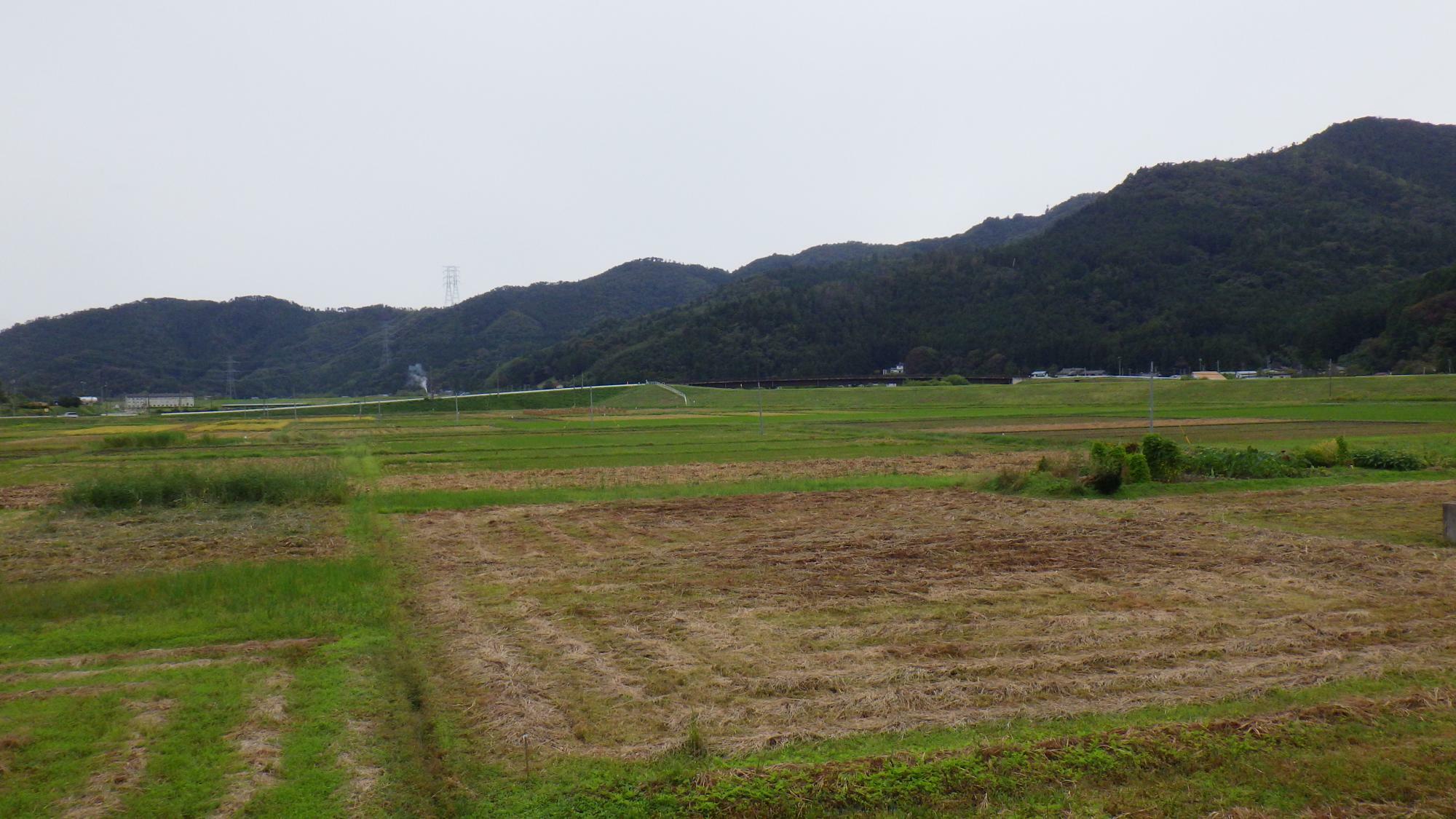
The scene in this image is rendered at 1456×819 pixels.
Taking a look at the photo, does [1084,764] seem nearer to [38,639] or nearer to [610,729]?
[610,729]

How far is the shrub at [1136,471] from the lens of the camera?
1872 centimetres

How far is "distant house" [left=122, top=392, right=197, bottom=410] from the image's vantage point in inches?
3535

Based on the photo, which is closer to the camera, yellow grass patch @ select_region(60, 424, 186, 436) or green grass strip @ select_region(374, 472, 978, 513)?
green grass strip @ select_region(374, 472, 978, 513)

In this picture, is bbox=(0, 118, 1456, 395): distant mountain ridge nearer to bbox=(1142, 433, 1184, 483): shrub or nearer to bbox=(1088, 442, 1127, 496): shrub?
bbox=(1142, 433, 1184, 483): shrub

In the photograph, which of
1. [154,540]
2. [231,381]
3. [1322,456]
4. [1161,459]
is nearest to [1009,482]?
[1161,459]

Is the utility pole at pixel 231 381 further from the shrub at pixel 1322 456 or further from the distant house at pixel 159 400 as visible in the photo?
the shrub at pixel 1322 456

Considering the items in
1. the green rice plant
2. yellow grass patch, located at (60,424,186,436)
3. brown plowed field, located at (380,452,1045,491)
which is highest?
the green rice plant

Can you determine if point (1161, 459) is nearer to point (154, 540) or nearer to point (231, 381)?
point (154, 540)

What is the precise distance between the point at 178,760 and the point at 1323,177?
459 feet

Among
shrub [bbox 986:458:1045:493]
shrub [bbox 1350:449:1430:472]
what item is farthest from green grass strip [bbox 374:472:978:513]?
shrub [bbox 1350:449:1430:472]

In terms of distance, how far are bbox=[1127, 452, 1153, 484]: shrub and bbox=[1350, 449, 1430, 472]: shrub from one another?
5.58 metres

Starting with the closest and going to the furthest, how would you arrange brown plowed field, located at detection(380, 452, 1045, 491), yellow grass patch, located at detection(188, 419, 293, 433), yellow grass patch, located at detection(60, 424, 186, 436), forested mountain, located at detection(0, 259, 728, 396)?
brown plowed field, located at detection(380, 452, 1045, 491) < yellow grass patch, located at detection(60, 424, 186, 436) < yellow grass patch, located at detection(188, 419, 293, 433) < forested mountain, located at detection(0, 259, 728, 396)

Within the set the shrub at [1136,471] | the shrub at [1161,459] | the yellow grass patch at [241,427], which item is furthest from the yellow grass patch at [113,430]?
the shrub at [1161,459]

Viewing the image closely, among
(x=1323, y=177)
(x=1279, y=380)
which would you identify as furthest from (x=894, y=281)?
(x=1279, y=380)
